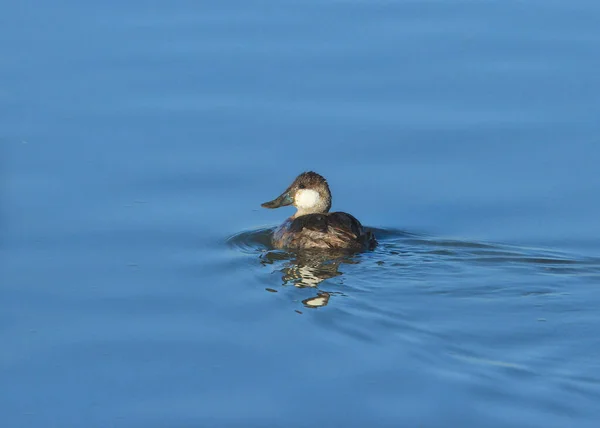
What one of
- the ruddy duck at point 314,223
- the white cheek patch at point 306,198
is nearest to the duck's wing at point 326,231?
the ruddy duck at point 314,223

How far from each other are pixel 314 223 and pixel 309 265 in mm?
480

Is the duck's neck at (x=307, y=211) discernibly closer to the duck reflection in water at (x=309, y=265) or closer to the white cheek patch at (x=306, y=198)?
the white cheek patch at (x=306, y=198)

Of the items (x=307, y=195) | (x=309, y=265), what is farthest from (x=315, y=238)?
(x=307, y=195)

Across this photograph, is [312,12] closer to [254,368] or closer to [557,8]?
[557,8]

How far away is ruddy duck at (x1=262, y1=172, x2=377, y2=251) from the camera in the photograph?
10.6m

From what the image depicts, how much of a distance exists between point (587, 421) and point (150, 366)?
2962 mm

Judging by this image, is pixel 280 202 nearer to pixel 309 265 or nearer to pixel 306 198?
pixel 306 198

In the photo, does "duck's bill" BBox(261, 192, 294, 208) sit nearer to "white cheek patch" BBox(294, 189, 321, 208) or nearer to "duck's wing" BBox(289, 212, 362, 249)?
"white cheek patch" BBox(294, 189, 321, 208)

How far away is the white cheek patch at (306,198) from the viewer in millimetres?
Answer: 11391

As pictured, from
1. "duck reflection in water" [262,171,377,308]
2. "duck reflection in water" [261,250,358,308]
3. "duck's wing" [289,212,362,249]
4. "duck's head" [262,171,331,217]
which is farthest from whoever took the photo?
"duck's head" [262,171,331,217]

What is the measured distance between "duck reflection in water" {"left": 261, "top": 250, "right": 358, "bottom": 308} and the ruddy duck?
86 millimetres

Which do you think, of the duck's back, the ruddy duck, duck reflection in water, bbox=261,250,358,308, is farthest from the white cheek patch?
duck reflection in water, bbox=261,250,358,308

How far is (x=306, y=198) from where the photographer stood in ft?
37.7

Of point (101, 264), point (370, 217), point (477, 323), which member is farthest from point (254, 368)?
point (370, 217)
